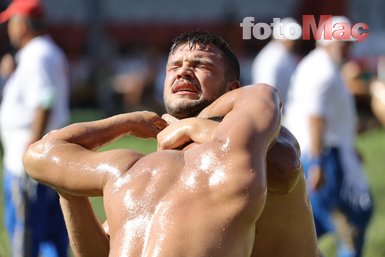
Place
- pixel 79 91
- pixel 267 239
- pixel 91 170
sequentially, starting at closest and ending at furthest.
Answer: pixel 91 170 → pixel 267 239 → pixel 79 91

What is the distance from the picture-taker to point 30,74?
729 centimetres

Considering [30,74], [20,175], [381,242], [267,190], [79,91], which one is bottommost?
[79,91]

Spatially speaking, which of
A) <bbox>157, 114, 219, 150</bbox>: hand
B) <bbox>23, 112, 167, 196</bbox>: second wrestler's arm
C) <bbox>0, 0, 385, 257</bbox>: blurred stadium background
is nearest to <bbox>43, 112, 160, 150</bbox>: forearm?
<bbox>23, 112, 167, 196</bbox>: second wrestler's arm

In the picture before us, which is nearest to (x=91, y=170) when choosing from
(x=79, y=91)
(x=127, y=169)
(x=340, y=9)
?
(x=127, y=169)

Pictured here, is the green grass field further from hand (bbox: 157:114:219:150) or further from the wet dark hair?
hand (bbox: 157:114:219:150)

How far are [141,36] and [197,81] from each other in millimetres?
16124

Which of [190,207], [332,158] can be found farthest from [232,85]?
[332,158]

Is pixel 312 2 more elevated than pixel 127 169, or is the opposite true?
pixel 127 169

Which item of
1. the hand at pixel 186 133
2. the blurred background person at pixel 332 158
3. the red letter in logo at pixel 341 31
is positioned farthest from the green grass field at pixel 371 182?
the hand at pixel 186 133

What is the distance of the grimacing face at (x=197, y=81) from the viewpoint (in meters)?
3.97

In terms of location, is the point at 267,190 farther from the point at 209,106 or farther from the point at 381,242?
the point at 381,242

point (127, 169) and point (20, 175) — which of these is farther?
point (20, 175)

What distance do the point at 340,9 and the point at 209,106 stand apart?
15901mm

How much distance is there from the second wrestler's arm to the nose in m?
0.16
